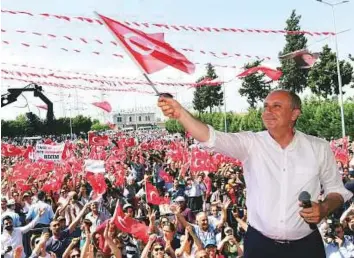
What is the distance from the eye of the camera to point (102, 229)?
642 cm

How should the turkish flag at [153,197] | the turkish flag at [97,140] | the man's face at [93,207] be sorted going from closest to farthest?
the man's face at [93,207] < the turkish flag at [153,197] < the turkish flag at [97,140]

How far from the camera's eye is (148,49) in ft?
9.86

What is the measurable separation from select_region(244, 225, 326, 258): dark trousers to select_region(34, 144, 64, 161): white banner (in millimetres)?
10346

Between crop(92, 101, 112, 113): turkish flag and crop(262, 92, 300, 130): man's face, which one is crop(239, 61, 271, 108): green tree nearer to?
crop(92, 101, 112, 113): turkish flag

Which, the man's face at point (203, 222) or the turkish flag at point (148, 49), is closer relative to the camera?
the turkish flag at point (148, 49)

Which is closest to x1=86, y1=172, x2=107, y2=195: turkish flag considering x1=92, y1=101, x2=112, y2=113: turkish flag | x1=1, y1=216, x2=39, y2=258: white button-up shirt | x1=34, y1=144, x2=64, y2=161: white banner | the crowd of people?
the crowd of people

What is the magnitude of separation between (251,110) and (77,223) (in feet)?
140

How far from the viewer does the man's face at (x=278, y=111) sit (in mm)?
2303

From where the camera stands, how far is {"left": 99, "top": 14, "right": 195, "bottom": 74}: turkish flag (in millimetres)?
2830

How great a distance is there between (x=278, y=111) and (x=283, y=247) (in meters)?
0.56

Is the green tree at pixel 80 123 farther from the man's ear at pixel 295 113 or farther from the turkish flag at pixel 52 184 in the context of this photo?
the man's ear at pixel 295 113

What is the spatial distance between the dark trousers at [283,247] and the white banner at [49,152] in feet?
33.9

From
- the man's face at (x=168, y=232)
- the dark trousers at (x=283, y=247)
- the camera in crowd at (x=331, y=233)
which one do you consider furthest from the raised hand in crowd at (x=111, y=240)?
the dark trousers at (x=283, y=247)

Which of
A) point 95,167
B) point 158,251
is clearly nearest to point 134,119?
point 95,167
